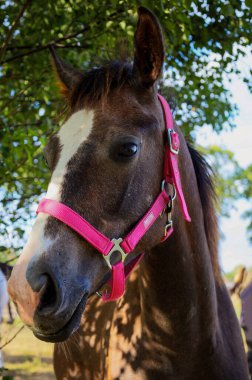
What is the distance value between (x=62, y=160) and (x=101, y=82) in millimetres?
518

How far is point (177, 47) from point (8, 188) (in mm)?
1925

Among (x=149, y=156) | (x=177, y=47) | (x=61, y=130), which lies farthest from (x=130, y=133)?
(x=177, y=47)

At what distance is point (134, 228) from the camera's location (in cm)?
231

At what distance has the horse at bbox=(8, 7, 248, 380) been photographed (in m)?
2.02

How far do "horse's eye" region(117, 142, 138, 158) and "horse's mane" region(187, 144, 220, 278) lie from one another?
32.7 inches

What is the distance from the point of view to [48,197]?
7.06ft

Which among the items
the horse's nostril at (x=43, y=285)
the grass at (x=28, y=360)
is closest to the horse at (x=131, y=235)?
the horse's nostril at (x=43, y=285)

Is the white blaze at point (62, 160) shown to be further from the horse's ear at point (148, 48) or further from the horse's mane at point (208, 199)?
the horse's mane at point (208, 199)

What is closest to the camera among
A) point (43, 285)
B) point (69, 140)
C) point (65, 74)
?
point (43, 285)

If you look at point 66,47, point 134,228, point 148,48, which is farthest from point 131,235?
point 66,47

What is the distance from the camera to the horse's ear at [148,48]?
235 centimetres

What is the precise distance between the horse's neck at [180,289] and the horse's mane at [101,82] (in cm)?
67

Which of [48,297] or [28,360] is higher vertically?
[48,297]

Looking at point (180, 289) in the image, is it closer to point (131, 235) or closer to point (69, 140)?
point (131, 235)
